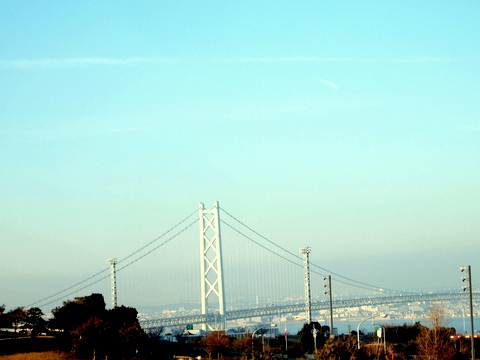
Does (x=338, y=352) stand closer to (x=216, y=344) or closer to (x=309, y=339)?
(x=216, y=344)

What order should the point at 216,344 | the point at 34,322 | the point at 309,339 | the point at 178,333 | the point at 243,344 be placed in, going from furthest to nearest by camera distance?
the point at 178,333
the point at 309,339
the point at 34,322
the point at 243,344
the point at 216,344

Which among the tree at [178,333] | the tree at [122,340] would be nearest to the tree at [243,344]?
the tree at [178,333]

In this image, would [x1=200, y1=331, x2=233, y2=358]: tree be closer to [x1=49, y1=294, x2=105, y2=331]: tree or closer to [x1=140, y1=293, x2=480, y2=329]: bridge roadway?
[x1=49, y1=294, x2=105, y2=331]: tree

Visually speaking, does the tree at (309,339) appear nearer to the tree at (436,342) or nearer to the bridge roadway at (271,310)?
the tree at (436,342)

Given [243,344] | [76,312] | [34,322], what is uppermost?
[76,312]

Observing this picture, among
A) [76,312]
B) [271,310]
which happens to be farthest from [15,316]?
[271,310]

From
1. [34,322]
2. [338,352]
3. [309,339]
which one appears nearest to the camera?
[338,352]

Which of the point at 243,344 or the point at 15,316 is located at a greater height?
the point at 15,316

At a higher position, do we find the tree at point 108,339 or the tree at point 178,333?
the tree at point 108,339

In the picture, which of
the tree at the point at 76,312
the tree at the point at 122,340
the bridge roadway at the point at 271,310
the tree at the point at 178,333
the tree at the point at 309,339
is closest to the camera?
the tree at the point at 122,340

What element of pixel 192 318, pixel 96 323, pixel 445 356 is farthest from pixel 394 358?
pixel 192 318
